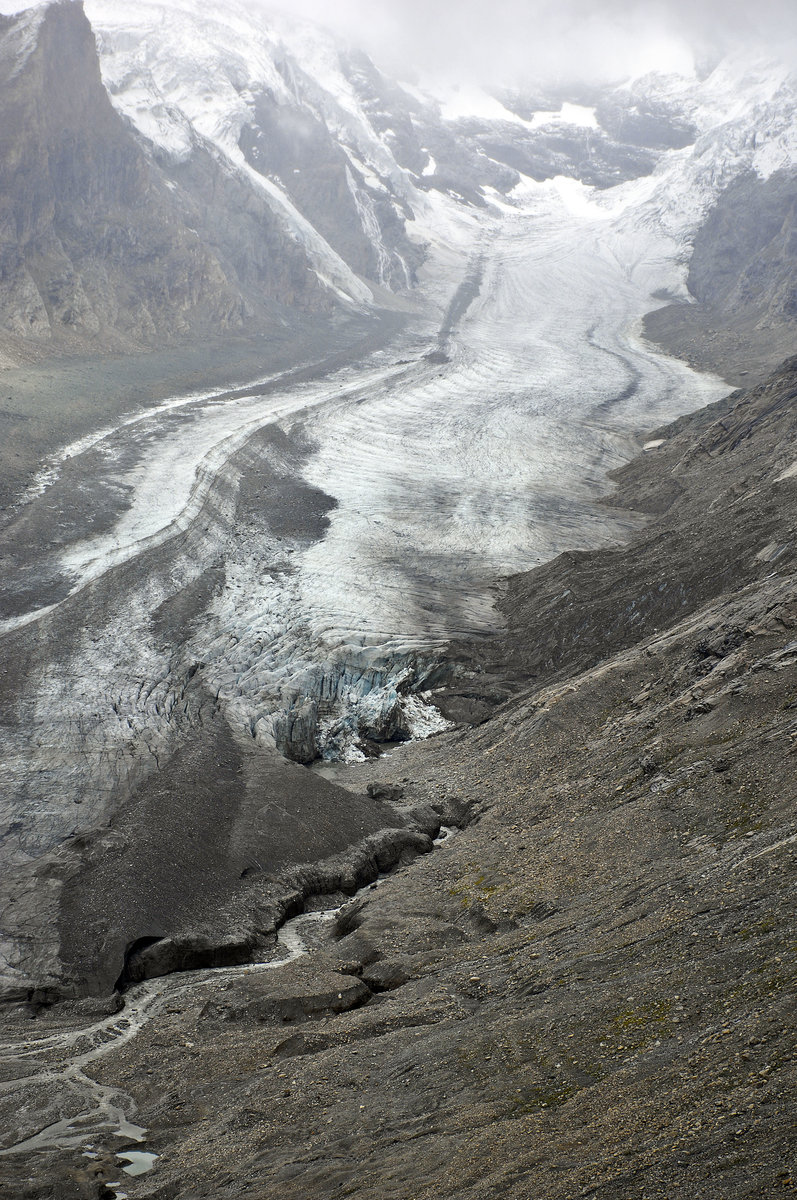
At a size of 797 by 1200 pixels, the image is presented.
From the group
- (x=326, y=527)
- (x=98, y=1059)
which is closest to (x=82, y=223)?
(x=326, y=527)

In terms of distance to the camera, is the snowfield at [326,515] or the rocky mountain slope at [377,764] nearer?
the rocky mountain slope at [377,764]

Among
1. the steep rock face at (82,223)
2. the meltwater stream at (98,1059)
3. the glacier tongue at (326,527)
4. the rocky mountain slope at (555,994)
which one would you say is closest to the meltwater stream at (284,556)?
the glacier tongue at (326,527)

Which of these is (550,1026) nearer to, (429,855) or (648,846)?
(648,846)

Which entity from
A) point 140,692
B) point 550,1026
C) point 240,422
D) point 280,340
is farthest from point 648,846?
point 280,340

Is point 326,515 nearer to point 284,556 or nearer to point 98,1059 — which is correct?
point 284,556

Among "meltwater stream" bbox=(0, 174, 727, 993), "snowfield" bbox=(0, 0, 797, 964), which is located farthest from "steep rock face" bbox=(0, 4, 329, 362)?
"meltwater stream" bbox=(0, 174, 727, 993)

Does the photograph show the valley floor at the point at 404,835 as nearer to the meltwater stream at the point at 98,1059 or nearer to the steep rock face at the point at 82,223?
the meltwater stream at the point at 98,1059

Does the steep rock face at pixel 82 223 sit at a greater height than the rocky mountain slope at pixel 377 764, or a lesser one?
greater

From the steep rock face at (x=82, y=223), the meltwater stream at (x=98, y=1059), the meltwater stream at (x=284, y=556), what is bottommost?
the meltwater stream at (x=98, y=1059)
